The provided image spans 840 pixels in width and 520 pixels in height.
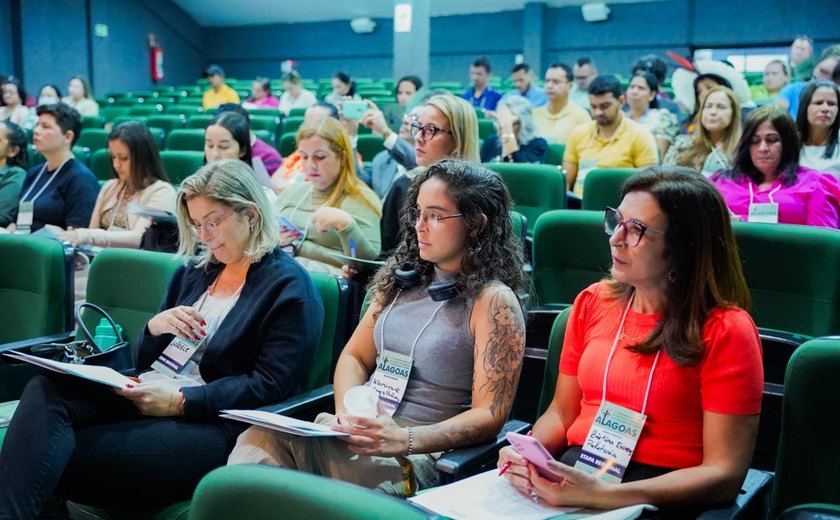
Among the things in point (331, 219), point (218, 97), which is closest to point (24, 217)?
point (331, 219)

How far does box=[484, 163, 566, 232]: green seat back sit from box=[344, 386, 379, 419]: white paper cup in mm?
2011

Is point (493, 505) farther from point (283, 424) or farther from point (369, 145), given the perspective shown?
point (369, 145)

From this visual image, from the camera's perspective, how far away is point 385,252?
2.80 metres

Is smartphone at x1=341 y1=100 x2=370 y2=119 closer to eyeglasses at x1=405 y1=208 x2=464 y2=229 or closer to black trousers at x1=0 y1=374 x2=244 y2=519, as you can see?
eyeglasses at x1=405 y1=208 x2=464 y2=229

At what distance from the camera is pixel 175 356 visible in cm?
212

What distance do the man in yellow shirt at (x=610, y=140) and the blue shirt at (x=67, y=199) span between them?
95.3 inches

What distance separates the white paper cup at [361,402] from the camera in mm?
1671

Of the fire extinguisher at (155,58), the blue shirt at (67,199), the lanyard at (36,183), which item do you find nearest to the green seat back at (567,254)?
the blue shirt at (67,199)

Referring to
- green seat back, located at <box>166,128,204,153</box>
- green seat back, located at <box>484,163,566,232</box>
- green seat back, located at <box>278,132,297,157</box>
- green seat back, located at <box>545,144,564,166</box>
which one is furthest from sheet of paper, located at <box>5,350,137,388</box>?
green seat back, located at <box>278,132,297,157</box>

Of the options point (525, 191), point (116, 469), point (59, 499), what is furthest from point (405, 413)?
point (525, 191)

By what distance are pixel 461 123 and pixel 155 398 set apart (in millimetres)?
1389

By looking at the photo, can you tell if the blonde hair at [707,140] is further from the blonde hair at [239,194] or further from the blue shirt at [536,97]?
the blue shirt at [536,97]

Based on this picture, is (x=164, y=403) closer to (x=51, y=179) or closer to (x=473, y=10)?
(x=51, y=179)

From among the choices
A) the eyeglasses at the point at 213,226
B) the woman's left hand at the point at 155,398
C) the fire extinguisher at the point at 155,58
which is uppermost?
the fire extinguisher at the point at 155,58
